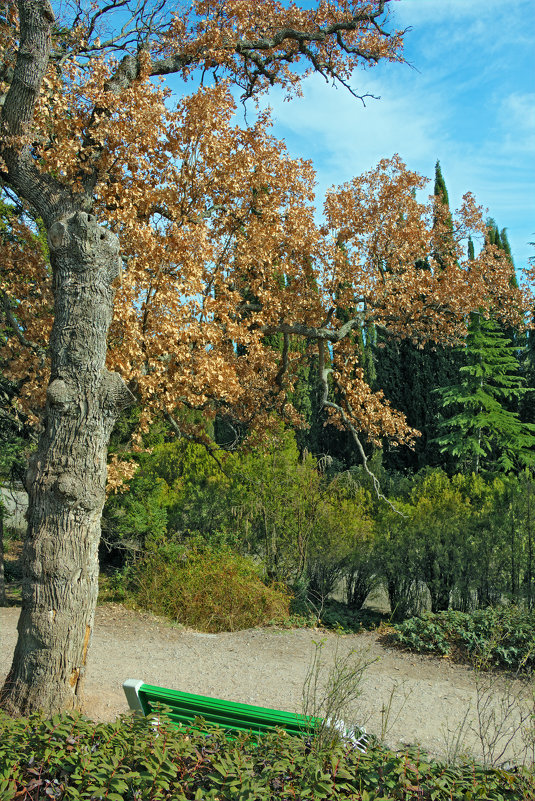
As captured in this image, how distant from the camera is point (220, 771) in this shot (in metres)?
2.52

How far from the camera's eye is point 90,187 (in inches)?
263

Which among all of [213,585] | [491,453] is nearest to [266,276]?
[213,585]

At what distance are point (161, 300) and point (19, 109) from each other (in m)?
2.11

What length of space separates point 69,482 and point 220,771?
200 centimetres

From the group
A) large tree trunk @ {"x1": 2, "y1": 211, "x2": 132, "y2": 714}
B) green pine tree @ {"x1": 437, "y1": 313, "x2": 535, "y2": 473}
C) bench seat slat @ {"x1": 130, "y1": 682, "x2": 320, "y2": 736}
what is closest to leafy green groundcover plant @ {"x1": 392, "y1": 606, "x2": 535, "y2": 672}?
bench seat slat @ {"x1": 130, "y1": 682, "x2": 320, "y2": 736}

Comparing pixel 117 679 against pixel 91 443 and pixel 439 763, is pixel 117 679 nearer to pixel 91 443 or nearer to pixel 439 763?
pixel 91 443

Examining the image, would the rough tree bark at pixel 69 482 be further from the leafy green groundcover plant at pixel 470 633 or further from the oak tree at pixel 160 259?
the leafy green groundcover plant at pixel 470 633

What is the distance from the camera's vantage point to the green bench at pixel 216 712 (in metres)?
3.11

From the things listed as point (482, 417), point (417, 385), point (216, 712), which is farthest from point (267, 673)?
point (417, 385)

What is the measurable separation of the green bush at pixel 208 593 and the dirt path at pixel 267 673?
13.0 inches

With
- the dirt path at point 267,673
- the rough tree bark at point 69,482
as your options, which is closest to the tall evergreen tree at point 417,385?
the dirt path at point 267,673

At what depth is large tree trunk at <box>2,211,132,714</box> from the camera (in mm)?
3844

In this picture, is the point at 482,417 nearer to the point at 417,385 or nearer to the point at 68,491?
the point at 417,385

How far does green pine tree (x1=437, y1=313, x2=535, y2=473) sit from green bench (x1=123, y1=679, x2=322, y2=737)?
564 inches
